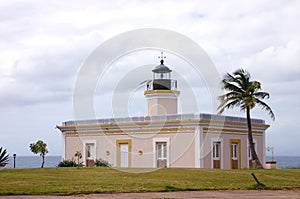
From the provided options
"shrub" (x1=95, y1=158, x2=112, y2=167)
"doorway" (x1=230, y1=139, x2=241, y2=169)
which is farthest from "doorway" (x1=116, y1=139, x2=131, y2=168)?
"doorway" (x1=230, y1=139, x2=241, y2=169)

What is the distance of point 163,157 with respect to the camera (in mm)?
33312

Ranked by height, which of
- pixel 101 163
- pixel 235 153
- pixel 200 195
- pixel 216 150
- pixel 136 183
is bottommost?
pixel 200 195

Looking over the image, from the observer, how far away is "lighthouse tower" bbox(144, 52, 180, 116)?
35969mm

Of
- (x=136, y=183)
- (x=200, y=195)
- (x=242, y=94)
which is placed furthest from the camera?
(x=242, y=94)

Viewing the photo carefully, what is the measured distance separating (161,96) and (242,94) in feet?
20.6

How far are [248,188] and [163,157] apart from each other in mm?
15471

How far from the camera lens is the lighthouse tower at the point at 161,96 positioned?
36.0 m

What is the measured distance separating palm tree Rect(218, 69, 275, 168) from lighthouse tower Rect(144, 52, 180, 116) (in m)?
4.60

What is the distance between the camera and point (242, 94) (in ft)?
105

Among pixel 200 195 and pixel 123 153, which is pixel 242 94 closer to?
pixel 123 153

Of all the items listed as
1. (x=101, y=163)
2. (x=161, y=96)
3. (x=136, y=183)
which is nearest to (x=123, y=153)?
(x=101, y=163)

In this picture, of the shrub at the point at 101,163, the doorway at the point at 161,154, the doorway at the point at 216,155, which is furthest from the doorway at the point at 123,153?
the doorway at the point at 216,155

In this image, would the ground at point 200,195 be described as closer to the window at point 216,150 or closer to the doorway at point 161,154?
the window at point 216,150

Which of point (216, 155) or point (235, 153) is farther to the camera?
point (235, 153)
